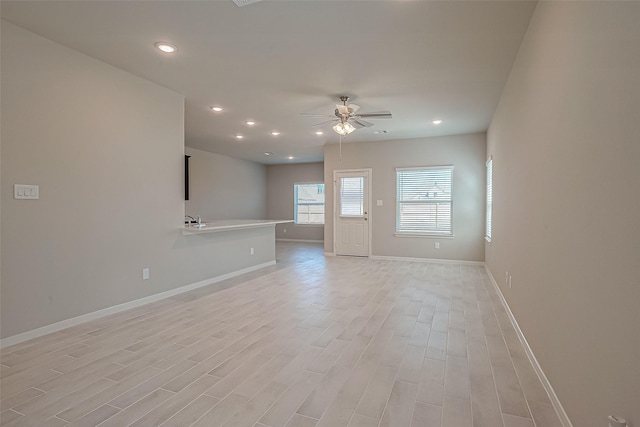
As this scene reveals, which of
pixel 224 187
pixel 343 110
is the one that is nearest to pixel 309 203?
pixel 224 187

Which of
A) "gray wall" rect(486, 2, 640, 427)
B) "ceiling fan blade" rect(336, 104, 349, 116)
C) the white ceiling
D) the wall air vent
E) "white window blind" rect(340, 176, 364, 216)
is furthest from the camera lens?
"white window blind" rect(340, 176, 364, 216)

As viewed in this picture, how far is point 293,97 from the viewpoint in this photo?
4410 millimetres

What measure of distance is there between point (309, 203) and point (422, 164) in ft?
16.4

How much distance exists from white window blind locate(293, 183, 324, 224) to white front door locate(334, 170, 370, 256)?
3331mm

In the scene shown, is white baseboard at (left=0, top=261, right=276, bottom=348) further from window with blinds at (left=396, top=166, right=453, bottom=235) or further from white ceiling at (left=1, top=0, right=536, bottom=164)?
window with blinds at (left=396, top=166, right=453, bottom=235)

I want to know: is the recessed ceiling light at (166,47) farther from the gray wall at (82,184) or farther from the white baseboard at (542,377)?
the white baseboard at (542,377)

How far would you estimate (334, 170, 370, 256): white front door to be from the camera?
24.3 ft

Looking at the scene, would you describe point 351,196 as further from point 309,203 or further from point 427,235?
point 309,203

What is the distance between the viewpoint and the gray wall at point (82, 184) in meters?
2.73

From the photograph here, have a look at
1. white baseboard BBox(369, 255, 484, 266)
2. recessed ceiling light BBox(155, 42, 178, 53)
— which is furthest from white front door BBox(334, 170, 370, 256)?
recessed ceiling light BBox(155, 42, 178, 53)

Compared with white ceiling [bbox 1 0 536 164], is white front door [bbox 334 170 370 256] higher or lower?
lower

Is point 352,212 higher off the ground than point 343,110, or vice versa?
point 343,110

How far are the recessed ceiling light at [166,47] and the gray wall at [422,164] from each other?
15.9ft

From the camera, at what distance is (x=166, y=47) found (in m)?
3.08
